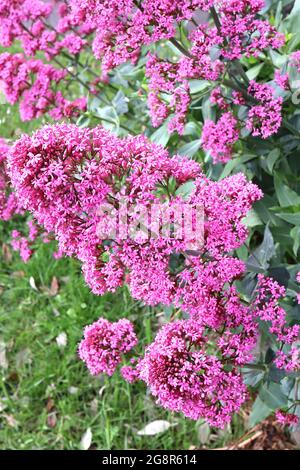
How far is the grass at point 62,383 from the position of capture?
304cm

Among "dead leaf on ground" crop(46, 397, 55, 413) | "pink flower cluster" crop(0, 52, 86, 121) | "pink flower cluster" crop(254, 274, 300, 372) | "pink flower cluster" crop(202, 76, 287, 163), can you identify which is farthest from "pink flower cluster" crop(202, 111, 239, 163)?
"dead leaf on ground" crop(46, 397, 55, 413)

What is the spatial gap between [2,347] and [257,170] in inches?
70.3

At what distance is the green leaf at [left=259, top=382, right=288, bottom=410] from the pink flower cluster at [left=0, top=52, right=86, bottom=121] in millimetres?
1694

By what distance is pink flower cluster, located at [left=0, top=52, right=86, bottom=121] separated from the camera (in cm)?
322

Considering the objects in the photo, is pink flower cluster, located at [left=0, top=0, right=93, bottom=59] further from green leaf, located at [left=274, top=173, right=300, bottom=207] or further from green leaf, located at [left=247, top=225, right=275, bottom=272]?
green leaf, located at [left=247, top=225, right=275, bottom=272]

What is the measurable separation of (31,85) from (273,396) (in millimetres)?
2054

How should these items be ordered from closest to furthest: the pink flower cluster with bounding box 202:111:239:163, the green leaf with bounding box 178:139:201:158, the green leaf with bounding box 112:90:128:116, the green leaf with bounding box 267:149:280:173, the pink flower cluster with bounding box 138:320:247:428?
the pink flower cluster with bounding box 138:320:247:428
the pink flower cluster with bounding box 202:111:239:163
the green leaf with bounding box 267:149:280:173
the green leaf with bounding box 178:139:201:158
the green leaf with bounding box 112:90:128:116

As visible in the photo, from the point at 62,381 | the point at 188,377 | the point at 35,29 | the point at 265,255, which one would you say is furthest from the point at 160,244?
the point at 35,29

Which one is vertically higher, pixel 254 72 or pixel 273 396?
pixel 254 72

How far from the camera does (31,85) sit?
10.9ft

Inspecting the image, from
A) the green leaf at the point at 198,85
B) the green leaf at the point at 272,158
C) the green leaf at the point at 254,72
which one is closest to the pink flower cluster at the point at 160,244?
the green leaf at the point at 272,158

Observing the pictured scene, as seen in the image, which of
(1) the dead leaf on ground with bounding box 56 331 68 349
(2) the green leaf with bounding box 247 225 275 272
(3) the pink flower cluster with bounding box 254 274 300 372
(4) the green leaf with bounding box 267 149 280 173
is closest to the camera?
(3) the pink flower cluster with bounding box 254 274 300 372
